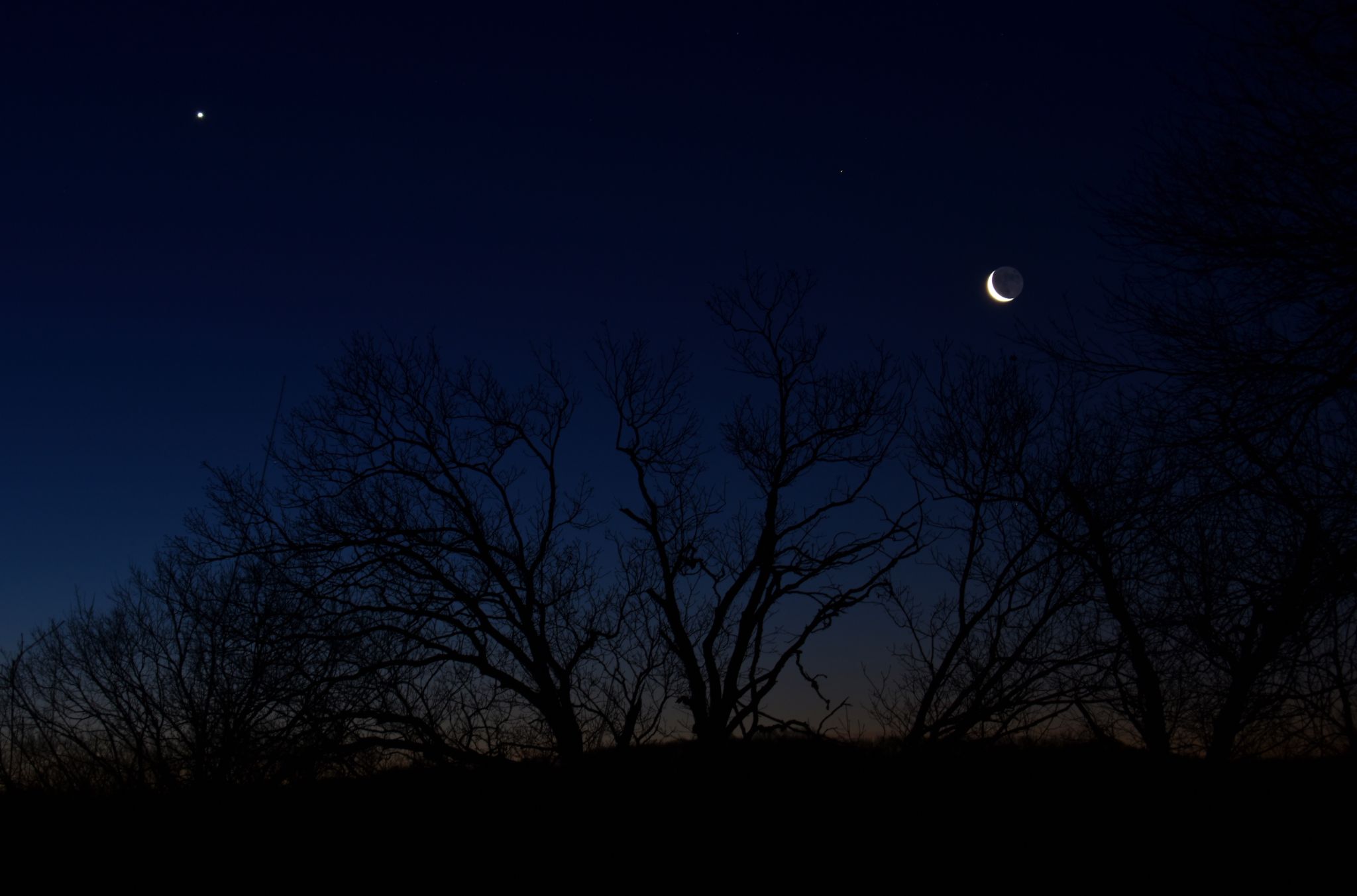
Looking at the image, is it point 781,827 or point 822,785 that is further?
point 822,785

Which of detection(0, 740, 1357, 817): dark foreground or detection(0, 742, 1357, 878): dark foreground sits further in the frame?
detection(0, 740, 1357, 817): dark foreground

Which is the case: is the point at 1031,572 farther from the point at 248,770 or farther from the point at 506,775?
the point at 248,770

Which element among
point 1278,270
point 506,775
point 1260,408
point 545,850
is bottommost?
point 545,850

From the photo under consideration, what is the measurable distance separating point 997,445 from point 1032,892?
5.23m

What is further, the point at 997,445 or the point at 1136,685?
the point at 997,445

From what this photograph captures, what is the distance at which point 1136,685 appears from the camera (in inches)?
370

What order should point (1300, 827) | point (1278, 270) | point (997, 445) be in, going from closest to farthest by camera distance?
point (1278, 270) < point (1300, 827) < point (997, 445)

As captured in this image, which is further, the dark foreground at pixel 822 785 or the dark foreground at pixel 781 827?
the dark foreground at pixel 822 785

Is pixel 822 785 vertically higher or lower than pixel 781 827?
higher

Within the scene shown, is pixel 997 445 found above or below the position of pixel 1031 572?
above

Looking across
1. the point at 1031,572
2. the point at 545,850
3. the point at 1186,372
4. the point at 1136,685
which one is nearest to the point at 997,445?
the point at 1031,572

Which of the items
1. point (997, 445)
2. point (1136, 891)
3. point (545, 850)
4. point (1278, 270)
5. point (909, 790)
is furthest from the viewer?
point (997, 445)

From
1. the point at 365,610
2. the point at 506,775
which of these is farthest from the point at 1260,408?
the point at 365,610

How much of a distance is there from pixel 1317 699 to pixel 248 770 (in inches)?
413
